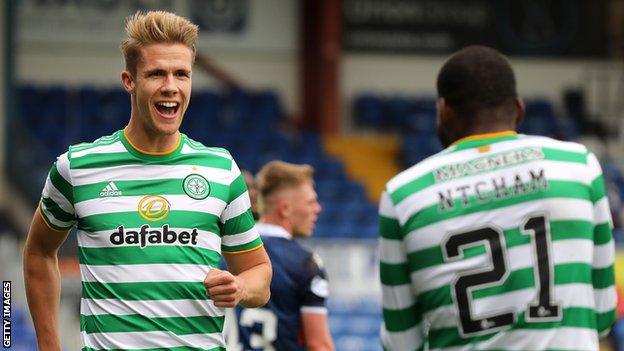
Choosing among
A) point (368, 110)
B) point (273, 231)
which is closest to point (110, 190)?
point (273, 231)

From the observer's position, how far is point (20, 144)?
1766cm

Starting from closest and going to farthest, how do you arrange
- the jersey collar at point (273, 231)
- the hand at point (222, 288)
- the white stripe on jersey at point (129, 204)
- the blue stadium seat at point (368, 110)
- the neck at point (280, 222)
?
1. the hand at point (222, 288)
2. the white stripe on jersey at point (129, 204)
3. the jersey collar at point (273, 231)
4. the neck at point (280, 222)
5. the blue stadium seat at point (368, 110)

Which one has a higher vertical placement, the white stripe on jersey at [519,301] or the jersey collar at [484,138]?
the jersey collar at [484,138]

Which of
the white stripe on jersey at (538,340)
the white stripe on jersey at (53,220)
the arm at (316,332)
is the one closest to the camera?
the white stripe on jersey at (538,340)

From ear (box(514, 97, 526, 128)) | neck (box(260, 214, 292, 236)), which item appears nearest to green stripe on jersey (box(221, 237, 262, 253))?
ear (box(514, 97, 526, 128))

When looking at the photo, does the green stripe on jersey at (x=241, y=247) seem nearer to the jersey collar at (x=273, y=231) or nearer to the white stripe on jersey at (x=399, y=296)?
the white stripe on jersey at (x=399, y=296)

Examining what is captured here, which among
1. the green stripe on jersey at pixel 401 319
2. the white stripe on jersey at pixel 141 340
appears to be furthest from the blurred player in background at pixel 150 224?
the green stripe on jersey at pixel 401 319

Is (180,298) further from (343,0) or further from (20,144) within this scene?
(343,0)

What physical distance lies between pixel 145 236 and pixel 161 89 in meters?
0.46

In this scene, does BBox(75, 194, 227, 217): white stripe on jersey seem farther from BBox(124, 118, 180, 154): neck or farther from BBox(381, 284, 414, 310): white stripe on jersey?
BBox(381, 284, 414, 310): white stripe on jersey

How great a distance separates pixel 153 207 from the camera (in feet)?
14.4

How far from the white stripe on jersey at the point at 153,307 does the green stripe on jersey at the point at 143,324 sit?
0.5 inches

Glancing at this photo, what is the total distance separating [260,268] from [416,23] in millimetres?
18719

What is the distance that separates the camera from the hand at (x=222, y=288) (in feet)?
13.5
